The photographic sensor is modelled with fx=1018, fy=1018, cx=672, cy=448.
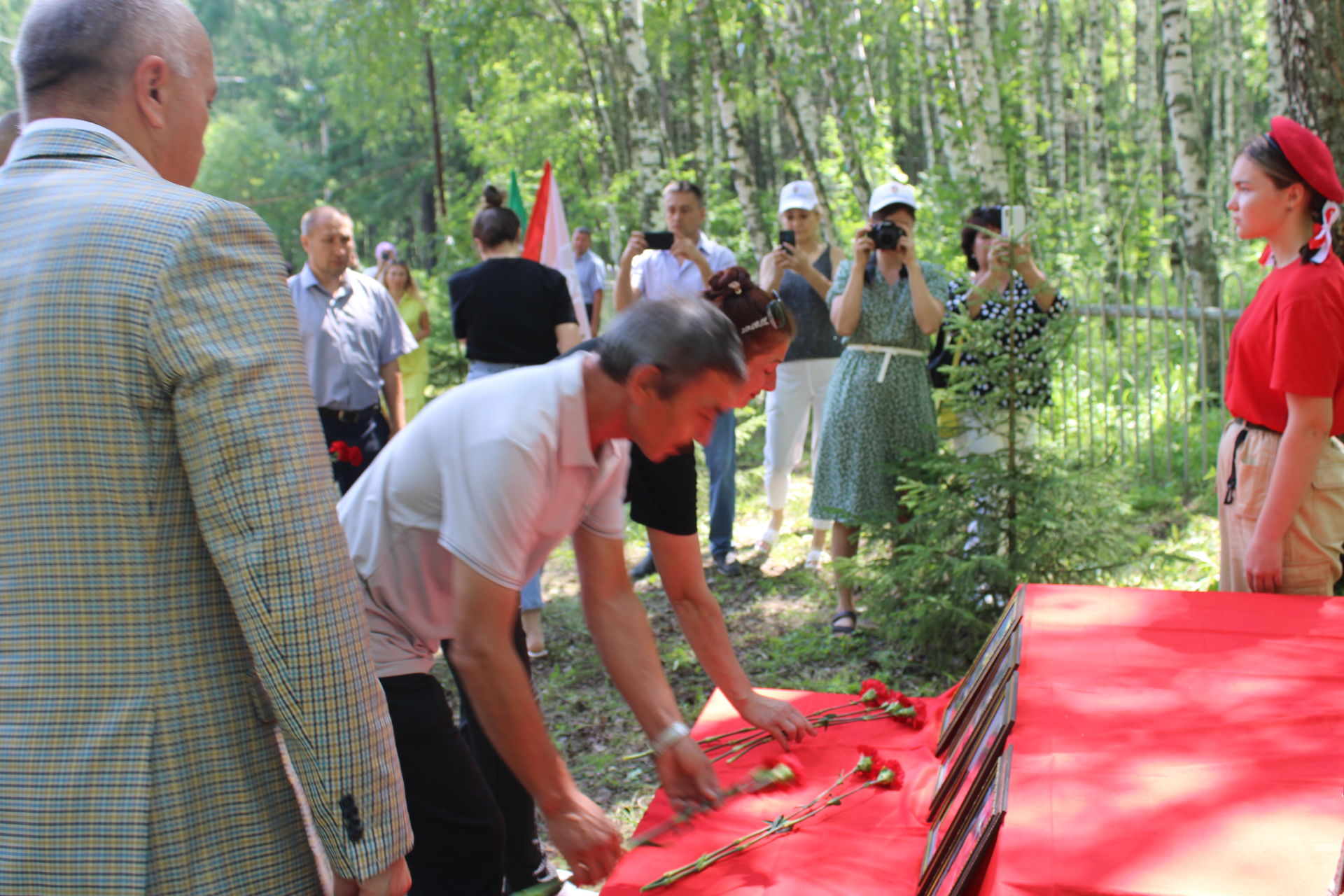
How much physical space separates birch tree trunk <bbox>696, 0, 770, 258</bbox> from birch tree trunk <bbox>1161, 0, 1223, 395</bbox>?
3.71 m

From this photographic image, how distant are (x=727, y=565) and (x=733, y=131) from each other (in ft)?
18.2

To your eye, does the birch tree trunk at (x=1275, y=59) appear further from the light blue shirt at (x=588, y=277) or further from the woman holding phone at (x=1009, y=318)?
the light blue shirt at (x=588, y=277)

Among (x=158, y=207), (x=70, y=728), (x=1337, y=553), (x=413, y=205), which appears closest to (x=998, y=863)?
(x=70, y=728)

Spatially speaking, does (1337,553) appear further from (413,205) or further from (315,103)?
(315,103)

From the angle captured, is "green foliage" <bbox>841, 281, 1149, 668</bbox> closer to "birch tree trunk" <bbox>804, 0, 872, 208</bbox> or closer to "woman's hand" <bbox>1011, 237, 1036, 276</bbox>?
"woman's hand" <bbox>1011, 237, 1036, 276</bbox>

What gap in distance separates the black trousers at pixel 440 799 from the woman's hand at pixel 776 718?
74 cm

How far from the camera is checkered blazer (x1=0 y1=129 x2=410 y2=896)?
1089 mm

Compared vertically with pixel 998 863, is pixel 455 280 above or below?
above

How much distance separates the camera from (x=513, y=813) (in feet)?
8.41

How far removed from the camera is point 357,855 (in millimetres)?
1138

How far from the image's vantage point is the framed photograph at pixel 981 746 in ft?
6.39

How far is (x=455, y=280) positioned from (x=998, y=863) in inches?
151

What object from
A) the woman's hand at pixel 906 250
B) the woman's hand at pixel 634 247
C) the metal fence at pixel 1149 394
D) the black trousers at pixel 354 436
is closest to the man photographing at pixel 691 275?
the woman's hand at pixel 634 247

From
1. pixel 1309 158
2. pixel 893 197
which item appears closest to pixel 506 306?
pixel 893 197
